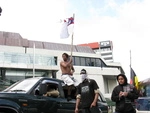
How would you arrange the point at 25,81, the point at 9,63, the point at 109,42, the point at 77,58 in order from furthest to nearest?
the point at 109,42
the point at 77,58
the point at 9,63
the point at 25,81

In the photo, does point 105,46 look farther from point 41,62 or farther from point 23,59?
point 23,59

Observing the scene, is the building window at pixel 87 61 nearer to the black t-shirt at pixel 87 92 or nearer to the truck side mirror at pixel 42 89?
the black t-shirt at pixel 87 92

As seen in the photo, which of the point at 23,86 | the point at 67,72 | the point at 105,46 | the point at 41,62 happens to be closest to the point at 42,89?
the point at 23,86

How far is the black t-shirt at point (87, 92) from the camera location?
730 cm

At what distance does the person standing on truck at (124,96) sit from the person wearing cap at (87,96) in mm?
876

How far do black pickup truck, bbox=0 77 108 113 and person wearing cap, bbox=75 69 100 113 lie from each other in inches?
17.7

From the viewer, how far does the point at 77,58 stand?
57.9 m

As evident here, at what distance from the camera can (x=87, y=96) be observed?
7.35 metres

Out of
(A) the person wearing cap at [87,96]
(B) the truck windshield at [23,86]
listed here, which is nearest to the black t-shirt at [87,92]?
(A) the person wearing cap at [87,96]

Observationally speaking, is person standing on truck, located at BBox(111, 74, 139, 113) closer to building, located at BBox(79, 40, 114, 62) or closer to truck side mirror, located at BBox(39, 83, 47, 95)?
truck side mirror, located at BBox(39, 83, 47, 95)

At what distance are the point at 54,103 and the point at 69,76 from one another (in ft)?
4.37

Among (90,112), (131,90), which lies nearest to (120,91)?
(131,90)

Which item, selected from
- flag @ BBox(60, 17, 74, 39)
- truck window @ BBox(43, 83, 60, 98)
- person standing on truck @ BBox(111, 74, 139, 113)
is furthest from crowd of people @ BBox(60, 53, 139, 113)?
flag @ BBox(60, 17, 74, 39)

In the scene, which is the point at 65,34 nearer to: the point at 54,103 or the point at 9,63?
the point at 54,103
